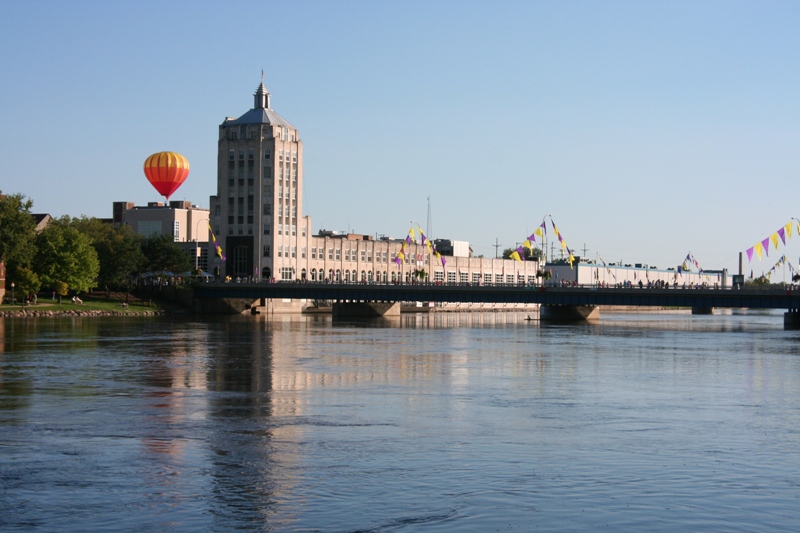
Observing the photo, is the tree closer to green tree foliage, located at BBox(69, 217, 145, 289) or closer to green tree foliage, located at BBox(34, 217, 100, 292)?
green tree foliage, located at BBox(69, 217, 145, 289)

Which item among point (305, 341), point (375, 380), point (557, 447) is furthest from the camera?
point (305, 341)

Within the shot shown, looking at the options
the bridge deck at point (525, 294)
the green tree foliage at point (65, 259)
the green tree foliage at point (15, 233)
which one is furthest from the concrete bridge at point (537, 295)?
the green tree foliage at point (15, 233)

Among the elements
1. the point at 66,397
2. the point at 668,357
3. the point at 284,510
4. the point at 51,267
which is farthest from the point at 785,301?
the point at 284,510

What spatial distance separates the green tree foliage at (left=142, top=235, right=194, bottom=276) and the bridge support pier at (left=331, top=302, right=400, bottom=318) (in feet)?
94.0

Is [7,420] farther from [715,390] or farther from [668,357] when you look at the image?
[668,357]

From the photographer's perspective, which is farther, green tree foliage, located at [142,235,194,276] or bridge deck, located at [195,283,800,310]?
green tree foliage, located at [142,235,194,276]

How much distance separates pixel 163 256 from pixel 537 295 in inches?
2824

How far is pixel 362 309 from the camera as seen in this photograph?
189 meters

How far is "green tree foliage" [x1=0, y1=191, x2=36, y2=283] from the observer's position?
147250 millimetres

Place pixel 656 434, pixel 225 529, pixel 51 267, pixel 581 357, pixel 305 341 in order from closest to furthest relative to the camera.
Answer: pixel 225 529 → pixel 656 434 → pixel 581 357 → pixel 305 341 → pixel 51 267

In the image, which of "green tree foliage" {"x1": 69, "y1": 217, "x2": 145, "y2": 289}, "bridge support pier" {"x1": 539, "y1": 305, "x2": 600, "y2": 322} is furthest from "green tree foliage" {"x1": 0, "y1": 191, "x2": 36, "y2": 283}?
"bridge support pier" {"x1": 539, "y1": 305, "x2": 600, "y2": 322}

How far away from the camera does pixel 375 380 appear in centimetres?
6062

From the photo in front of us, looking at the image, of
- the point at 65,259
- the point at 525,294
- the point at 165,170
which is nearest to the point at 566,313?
the point at 525,294

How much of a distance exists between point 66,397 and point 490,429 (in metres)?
20.5
